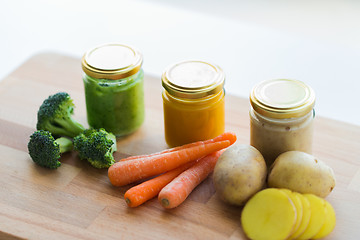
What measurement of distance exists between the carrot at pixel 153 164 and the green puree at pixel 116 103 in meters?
0.31

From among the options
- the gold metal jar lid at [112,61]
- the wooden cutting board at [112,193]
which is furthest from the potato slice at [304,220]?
the gold metal jar lid at [112,61]

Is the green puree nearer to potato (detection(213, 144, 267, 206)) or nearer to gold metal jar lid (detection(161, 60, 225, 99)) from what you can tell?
gold metal jar lid (detection(161, 60, 225, 99))

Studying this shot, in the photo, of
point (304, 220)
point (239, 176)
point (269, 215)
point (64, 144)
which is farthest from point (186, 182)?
point (64, 144)

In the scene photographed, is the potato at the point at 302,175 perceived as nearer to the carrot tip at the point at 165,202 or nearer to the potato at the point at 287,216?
the potato at the point at 287,216

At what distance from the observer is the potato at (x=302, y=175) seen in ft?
7.60

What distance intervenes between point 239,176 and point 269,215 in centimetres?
19

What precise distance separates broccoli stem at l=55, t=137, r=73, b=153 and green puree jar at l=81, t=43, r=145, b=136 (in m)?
0.17

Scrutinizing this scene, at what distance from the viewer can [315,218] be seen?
7.34 ft

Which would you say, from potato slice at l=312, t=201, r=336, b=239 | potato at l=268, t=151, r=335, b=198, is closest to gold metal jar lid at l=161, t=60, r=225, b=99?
potato at l=268, t=151, r=335, b=198

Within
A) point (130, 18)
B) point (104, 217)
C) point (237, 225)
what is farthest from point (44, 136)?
point (130, 18)

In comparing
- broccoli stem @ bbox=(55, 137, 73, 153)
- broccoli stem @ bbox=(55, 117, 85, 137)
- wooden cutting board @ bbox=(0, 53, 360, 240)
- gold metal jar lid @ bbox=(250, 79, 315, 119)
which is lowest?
wooden cutting board @ bbox=(0, 53, 360, 240)

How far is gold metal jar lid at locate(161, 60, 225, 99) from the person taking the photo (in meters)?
2.52

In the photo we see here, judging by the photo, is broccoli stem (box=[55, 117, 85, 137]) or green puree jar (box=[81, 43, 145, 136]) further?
broccoli stem (box=[55, 117, 85, 137])

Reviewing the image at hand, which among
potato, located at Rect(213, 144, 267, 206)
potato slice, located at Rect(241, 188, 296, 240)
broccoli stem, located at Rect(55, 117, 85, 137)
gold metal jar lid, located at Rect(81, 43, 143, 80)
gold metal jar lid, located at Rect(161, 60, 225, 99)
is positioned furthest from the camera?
broccoli stem, located at Rect(55, 117, 85, 137)
